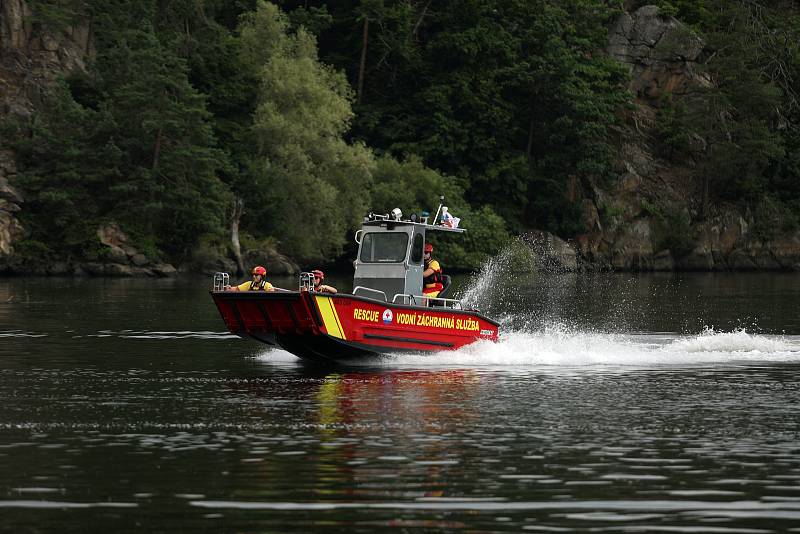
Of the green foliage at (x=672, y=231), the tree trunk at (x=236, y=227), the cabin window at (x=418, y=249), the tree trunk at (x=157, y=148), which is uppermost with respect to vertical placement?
the tree trunk at (x=157, y=148)

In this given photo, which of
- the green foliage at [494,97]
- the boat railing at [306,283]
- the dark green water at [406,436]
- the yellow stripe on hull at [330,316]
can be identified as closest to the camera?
the dark green water at [406,436]

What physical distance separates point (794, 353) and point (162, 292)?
36.2 metres

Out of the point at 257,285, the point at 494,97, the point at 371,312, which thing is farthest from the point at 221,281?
the point at 494,97

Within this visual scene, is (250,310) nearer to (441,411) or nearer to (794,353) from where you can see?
(441,411)

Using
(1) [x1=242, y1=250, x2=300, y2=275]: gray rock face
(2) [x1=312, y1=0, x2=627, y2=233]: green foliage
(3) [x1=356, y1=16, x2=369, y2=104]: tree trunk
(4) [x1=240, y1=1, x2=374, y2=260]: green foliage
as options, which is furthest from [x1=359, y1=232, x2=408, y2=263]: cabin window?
(3) [x1=356, y1=16, x2=369, y2=104]: tree trunk

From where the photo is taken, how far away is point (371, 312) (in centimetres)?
2948

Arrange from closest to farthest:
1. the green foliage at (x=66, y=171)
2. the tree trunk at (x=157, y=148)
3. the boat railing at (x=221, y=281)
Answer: the boat railing at (x=221, y=281) < the green foliage at (x=66, y=171) < the tree trunk at (x=157, y=148)

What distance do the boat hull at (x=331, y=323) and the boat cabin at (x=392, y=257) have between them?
3.39 ft

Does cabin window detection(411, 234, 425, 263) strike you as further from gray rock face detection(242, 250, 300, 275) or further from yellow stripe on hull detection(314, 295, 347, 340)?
gray rock face detection(242, 250, 300, 275)

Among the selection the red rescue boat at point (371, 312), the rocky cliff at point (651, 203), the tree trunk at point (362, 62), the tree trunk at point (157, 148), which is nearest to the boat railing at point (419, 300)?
the red rescue boat at point (371, 312)

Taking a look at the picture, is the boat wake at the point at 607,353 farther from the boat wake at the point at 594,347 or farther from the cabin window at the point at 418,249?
the cabin window at the point at 418,249

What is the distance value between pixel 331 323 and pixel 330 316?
158mm

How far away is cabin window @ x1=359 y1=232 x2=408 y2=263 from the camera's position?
3158cm

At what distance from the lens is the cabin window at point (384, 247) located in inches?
1243
